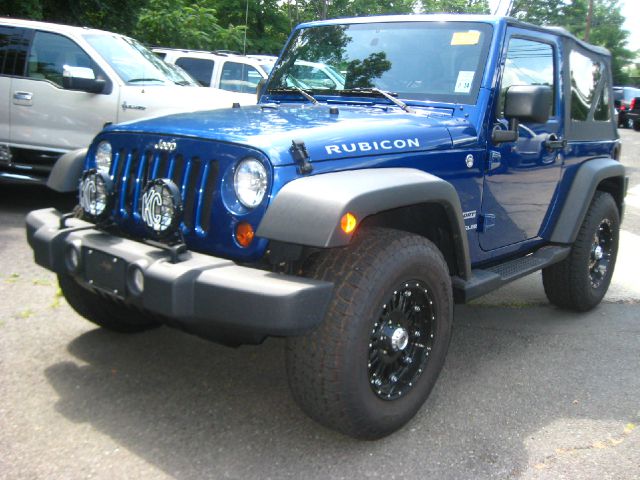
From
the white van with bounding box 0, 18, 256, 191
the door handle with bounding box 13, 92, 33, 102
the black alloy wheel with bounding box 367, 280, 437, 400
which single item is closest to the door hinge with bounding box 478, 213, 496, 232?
the black alloy wheel with bounding box 367, 280, 437, 400

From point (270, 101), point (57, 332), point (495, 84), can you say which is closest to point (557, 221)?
point (495, 84)

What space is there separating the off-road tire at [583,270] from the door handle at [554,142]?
592 millimetres

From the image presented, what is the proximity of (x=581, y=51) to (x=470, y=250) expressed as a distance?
80.5 inches

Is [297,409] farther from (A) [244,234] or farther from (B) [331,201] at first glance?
(B) [331,201]

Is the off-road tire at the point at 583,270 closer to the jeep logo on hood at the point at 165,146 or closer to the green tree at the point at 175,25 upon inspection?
the jeep logo on hood at the point at 165,146

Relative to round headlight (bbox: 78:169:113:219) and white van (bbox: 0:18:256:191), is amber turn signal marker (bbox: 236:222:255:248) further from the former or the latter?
white van (bbox: 0:18:256:191)

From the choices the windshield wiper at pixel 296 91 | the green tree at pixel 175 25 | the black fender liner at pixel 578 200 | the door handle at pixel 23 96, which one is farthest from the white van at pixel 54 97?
the green tree at pixel 175 25

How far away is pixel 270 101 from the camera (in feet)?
13.9

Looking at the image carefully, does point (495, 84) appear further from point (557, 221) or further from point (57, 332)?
point (57, 332)

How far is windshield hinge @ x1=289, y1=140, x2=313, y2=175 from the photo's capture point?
2.66m

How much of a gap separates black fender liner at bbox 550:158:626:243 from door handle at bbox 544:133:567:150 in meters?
0.30

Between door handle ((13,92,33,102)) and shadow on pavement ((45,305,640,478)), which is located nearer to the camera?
shadow on pavement ((45,305,640,478))

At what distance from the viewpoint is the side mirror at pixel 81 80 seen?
21.3 ft

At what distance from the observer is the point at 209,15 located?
1484cm
